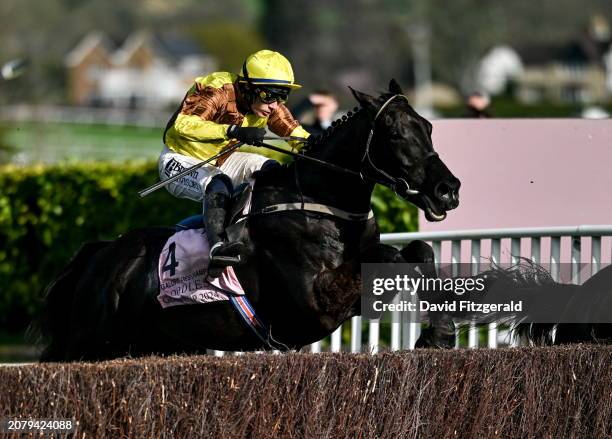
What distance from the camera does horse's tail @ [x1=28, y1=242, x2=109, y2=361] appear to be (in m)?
8.20

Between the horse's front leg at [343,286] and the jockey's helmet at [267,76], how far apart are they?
39.4 inches

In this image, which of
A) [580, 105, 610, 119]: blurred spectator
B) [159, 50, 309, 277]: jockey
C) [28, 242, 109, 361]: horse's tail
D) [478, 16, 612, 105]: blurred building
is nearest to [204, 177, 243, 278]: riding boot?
[159, 50, 309, 277]: jockey

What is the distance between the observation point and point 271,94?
727 centimetres

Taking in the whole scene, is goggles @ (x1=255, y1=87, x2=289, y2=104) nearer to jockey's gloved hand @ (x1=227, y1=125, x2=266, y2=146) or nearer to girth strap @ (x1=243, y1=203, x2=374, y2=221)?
jockey's gloved hand @ (x1=227, y1=125, x2=266, y2=146)

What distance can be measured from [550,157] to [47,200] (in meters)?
6.55

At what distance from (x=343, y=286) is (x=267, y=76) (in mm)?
1193

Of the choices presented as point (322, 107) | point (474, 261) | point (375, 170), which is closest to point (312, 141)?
point (375, 170)

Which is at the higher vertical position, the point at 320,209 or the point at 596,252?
the point at 320,209

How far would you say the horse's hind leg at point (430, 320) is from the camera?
265 inches

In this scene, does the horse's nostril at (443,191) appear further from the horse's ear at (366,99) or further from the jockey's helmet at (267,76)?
the jockey's helmet at (267,76)

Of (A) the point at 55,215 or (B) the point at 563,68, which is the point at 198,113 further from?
(B) the point at 563,68

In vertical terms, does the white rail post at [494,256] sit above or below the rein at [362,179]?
below

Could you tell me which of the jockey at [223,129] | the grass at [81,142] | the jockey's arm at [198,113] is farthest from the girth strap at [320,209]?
the grass at [81,142]

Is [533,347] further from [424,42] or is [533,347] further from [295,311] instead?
[424,42]
